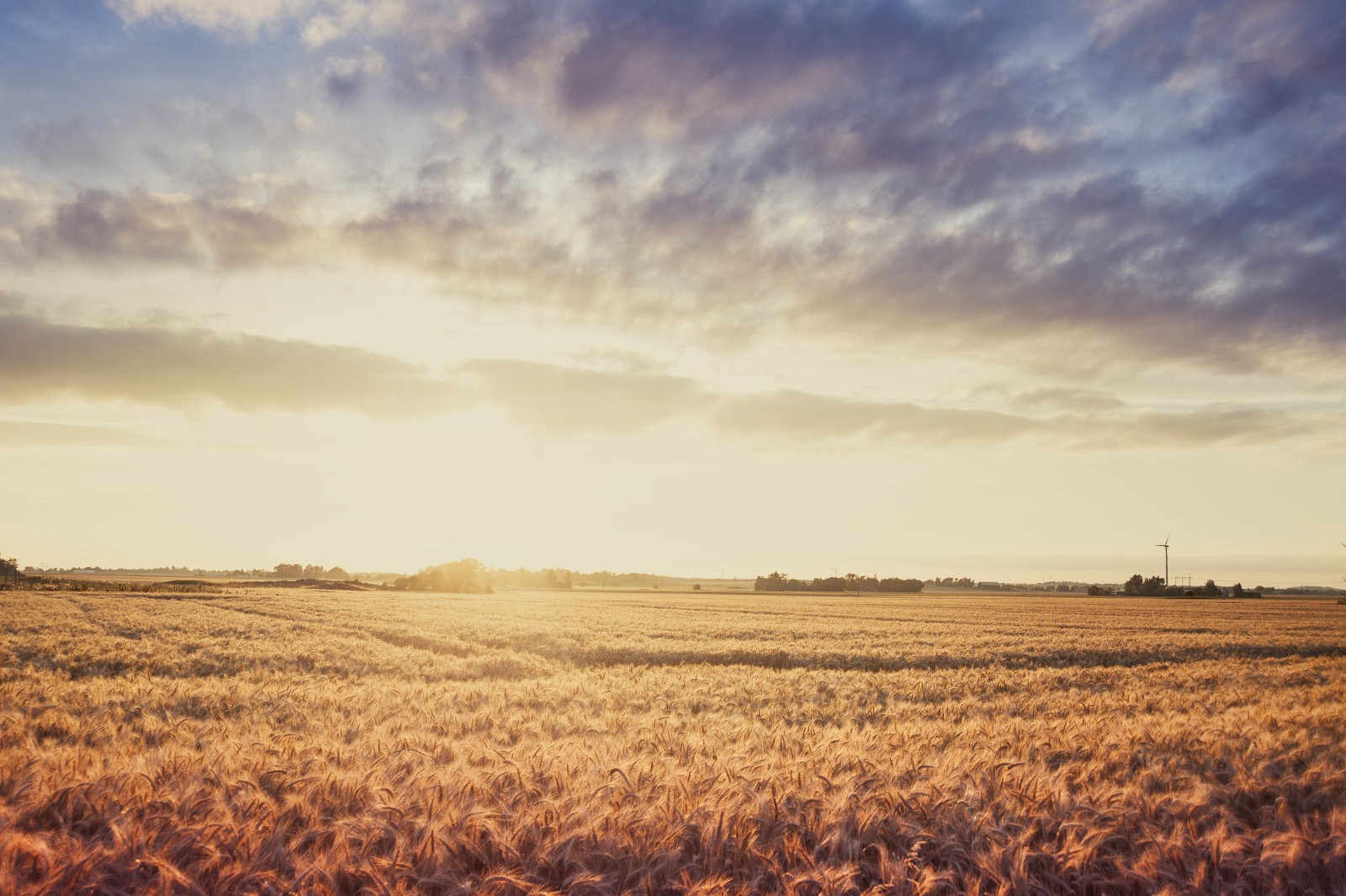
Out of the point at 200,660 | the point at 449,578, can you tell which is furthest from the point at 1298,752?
the point at 449,578

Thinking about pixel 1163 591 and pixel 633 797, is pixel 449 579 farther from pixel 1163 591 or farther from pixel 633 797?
pixel 1163 591

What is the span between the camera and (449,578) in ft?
382

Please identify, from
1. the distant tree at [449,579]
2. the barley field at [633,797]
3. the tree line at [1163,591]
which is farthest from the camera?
the tree line at [1163,591]

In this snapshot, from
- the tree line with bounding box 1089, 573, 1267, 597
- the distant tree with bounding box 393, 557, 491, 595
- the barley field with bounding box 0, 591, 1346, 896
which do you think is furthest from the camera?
the tree line with bounding box 1089, 573, 1267, 597

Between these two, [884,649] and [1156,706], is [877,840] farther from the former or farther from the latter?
[884,649]

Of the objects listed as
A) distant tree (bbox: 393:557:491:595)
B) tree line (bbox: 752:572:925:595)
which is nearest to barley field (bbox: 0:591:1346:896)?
distant tree (bbox: 393:557:491:595)

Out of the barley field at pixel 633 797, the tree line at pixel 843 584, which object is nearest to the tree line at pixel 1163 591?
the tree line at pixel 843 584

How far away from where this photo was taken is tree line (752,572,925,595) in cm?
15462

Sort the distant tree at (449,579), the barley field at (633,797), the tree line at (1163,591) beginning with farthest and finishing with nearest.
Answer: the tree line at (1163,591), the distant tree at (449,579), the barley field at (633,797)

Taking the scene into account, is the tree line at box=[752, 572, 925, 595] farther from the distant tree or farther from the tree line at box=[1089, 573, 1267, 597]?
the distant tree

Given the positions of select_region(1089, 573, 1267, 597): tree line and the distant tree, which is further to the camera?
select_region(1089, 573, 1267, 597): tree line

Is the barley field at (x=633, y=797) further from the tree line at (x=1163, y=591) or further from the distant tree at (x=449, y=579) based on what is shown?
the tree line at (x=1163, y=591)

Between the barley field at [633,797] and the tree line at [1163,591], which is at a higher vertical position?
the barley field at [633,797]

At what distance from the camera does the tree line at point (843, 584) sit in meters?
155
